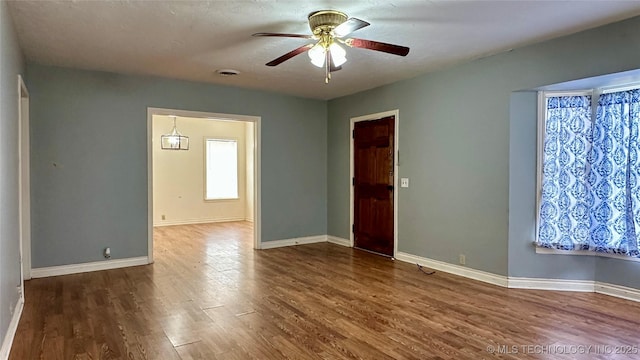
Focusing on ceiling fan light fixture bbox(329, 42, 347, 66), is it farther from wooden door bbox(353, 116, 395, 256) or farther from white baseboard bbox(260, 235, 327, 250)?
white baseboard bbox(260, 235, 327, 250)

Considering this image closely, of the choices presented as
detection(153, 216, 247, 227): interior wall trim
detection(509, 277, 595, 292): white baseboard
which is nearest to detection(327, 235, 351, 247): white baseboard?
detection(509, 277, 595, 292): white baseboard

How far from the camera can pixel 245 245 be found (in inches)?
251

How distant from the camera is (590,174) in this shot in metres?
3.84

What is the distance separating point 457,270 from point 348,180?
2.34 meters

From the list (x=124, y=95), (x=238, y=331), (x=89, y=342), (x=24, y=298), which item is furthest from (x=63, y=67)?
(x=238, y=331)

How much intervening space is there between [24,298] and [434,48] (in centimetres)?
463

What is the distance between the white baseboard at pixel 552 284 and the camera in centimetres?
390

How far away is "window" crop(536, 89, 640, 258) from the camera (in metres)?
3.60

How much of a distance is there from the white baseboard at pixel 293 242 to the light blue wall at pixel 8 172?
3296 mm

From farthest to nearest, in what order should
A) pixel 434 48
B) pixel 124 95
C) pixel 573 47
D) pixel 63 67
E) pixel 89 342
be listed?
pixel 124 95, pixel 63 67, pixel 434 48, pixel 573 47, pixel 89 342

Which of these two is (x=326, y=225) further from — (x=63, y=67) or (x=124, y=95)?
(x=63, y=67)

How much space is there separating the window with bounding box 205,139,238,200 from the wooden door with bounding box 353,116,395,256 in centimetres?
430

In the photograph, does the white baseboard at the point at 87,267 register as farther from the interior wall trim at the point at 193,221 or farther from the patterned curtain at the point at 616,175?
the patterned curtain at the point at 616,175

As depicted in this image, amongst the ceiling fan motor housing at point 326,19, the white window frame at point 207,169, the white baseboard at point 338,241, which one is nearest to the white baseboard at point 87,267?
the white baseboard at point 338,241
